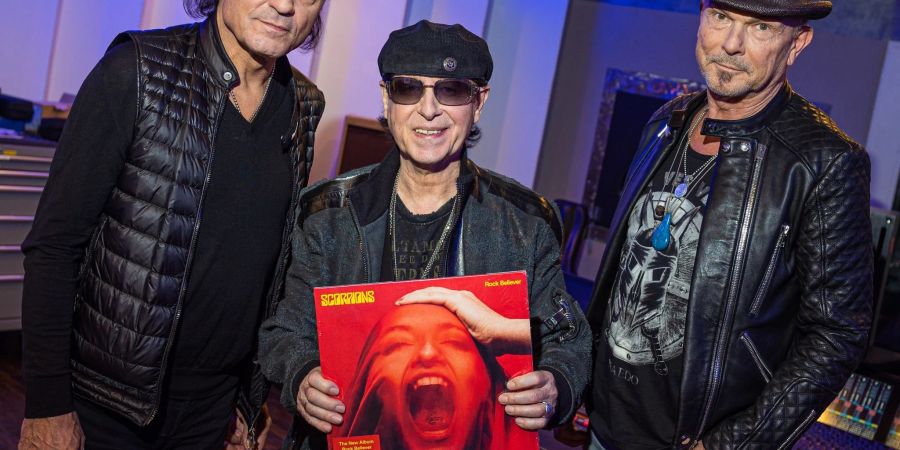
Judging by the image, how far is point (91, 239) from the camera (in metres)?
2.10

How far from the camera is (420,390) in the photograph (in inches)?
72.4

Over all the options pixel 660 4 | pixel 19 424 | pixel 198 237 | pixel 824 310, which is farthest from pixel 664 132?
pixel 660 4

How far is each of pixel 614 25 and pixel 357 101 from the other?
11.3ft

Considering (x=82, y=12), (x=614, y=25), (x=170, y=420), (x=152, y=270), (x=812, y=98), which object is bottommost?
(x=170, y=420)

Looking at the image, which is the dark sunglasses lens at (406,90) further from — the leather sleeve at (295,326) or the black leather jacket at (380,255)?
the leather sleeve at (295,326)

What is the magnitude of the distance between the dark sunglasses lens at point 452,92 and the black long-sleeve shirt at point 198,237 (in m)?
0.57

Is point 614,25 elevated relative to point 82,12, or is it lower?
elevated

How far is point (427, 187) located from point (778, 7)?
1014 millimetres


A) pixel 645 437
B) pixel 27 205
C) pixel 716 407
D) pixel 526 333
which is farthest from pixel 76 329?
pixel 27 205

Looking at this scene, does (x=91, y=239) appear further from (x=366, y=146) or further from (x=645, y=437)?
(x=366, y=146)

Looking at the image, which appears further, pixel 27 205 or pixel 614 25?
pixel 614 25

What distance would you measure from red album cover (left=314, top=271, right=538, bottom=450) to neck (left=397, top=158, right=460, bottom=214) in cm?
34

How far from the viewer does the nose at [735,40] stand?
224 centimetres

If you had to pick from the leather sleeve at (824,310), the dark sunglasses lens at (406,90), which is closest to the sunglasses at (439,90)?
the dark sunglasses lens at (406,90)
